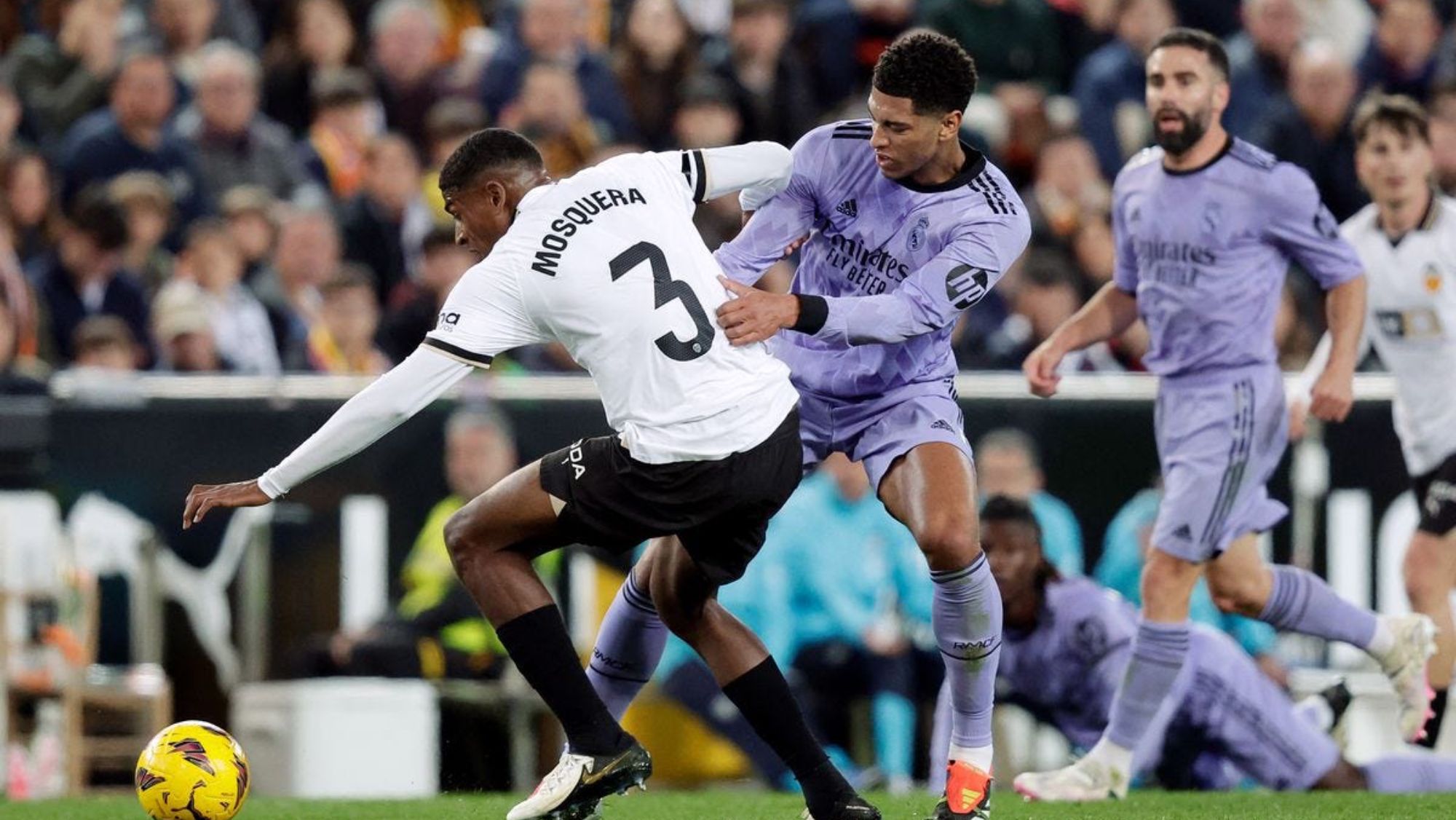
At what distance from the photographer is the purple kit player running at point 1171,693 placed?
9195 millimetres

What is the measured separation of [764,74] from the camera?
14102 millimetres

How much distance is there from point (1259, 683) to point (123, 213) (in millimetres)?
6398

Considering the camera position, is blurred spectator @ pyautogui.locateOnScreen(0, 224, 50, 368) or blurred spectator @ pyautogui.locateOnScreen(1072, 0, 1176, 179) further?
blurred spectator @ pyautogui.locateOnScreen(1072, 0, 1176, 179)

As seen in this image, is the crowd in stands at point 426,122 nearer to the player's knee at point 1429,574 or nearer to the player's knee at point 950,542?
the player's knee at point 1429,574

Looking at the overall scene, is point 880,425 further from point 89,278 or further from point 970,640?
point 89,278

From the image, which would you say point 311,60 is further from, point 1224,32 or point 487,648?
point 1224,32

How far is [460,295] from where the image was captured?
6281 mm

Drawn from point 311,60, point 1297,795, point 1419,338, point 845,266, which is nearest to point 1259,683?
point 1297,795

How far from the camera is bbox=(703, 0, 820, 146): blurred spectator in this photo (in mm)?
13938

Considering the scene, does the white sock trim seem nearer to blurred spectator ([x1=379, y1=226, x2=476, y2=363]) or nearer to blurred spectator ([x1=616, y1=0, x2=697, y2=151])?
blurred spectator ([x1=379, y1=226, x2=476, y2=363])

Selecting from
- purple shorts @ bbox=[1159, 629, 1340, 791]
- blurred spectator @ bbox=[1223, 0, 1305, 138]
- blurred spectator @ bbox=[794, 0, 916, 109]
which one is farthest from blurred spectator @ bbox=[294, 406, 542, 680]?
blurred spectator @ bbox=[1223, 0, 1305, 138]

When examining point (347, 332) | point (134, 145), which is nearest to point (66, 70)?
point (134, 145)

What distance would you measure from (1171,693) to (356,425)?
4.17 m

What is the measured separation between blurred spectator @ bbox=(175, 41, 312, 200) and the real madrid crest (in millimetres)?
6759
